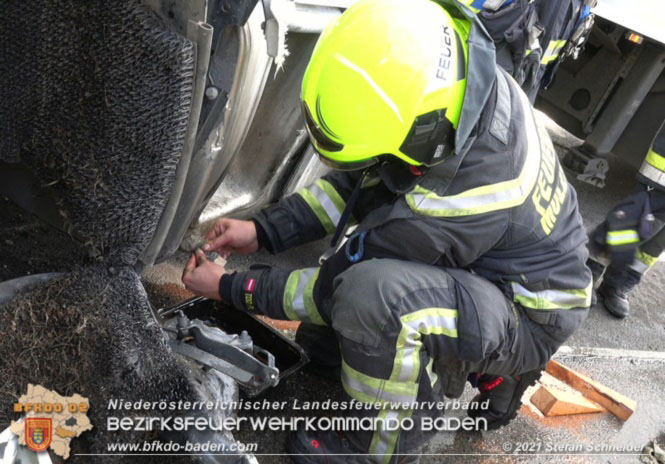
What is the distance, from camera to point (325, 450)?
1886 mm

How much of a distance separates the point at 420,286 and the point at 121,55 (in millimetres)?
952

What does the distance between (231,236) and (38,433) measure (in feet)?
2.92

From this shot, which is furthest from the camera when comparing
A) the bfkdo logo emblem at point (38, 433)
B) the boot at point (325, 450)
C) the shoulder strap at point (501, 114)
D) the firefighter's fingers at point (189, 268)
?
the firefighter's fingers at point (189, 268)

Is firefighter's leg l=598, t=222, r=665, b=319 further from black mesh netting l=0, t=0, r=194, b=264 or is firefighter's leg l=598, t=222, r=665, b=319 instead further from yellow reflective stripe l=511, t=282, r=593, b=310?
black mesh netting l=0, t=0, r=194, b=264

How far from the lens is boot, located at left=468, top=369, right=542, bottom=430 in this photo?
2.18 meters

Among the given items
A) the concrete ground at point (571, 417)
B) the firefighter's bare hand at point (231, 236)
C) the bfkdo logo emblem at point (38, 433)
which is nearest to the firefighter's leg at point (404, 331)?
the concrete ground at point (571, 417)

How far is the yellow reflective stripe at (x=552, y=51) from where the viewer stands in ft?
10.5

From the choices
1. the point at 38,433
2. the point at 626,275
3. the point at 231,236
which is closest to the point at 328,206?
the point at 231,236

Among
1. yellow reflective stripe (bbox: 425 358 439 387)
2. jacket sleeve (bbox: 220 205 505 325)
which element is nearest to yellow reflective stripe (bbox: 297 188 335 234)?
jacket sleeve (bbox: 220 205 505 325)

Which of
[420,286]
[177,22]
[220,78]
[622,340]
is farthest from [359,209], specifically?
[622,340]

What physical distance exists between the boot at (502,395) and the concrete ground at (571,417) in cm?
9

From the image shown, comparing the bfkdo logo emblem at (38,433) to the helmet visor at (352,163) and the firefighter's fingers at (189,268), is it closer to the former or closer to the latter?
the firefighter's fingers at (189,268)

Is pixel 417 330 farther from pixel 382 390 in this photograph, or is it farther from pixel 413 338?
pixel 382 390

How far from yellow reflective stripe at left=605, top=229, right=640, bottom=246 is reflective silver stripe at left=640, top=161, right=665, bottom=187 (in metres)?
0.27
